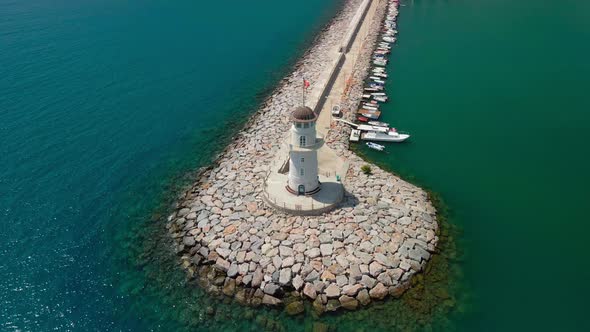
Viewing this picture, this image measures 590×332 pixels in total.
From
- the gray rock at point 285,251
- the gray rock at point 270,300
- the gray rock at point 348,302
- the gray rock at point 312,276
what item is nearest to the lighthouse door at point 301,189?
the gray rock at point 285,251

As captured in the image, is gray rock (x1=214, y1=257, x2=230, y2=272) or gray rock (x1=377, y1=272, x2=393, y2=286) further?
gray rock (x1=214, y1=257, x2=230, y2=272)

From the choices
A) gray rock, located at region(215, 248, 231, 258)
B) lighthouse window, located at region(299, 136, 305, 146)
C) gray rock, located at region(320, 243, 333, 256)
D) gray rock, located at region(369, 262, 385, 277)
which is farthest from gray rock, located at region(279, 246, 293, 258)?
lighthouse window, located at region(299, 136, 305, 146)

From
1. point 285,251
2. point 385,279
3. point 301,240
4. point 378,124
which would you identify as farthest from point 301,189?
point 378,124

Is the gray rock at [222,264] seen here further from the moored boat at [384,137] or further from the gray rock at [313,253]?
the moored boat at [384,137]

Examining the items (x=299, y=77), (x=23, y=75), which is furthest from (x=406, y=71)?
(x=23, y=75)

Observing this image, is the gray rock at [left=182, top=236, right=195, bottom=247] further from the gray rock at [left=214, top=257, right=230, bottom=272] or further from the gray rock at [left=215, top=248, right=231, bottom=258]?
the gray rock at [left=214, top=257, right=230, bottom=272]

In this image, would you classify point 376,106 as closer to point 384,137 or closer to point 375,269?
point 384,137
